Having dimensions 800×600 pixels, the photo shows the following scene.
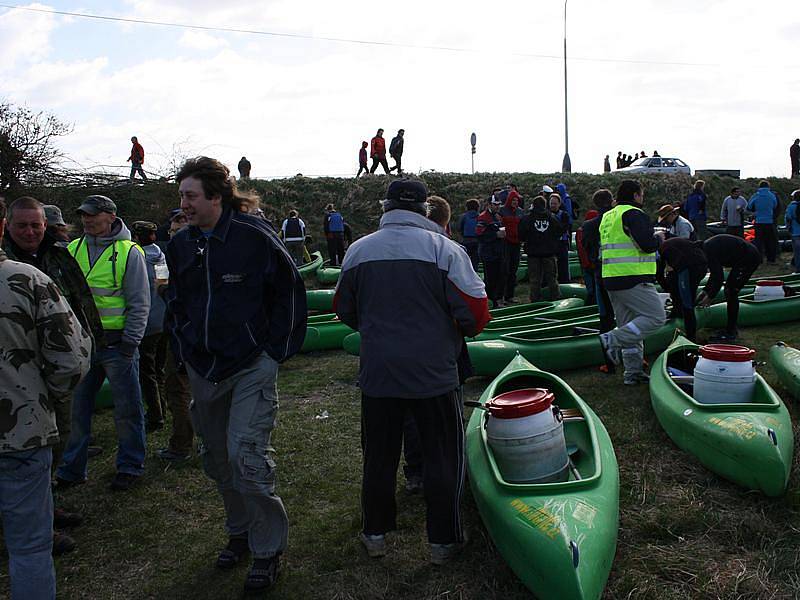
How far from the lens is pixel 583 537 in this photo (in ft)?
10.2

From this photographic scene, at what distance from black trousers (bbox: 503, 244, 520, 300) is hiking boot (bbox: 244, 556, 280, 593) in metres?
8.61

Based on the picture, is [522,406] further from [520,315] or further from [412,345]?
[520,315]

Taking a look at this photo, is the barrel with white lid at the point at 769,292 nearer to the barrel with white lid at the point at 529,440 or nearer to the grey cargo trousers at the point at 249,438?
the barrel with white lid at the point at 529,440

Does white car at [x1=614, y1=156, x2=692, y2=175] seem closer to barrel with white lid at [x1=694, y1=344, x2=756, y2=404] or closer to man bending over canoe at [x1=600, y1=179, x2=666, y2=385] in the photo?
man bending over canoe at [x1=600, y1=179, x2=666, y2=385]

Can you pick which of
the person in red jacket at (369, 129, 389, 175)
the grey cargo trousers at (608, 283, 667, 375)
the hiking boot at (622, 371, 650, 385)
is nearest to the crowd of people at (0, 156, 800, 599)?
the grey cargo trousers at (608, 283, 667, 375)

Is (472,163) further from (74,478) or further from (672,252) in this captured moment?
(74,478)

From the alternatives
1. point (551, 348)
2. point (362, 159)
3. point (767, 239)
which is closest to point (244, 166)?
point (362, 159)

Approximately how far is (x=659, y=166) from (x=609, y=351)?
74.5ft

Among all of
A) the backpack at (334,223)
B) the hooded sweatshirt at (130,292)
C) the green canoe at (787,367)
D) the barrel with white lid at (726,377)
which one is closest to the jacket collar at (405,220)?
the hooded sweatshirt at (130,292)

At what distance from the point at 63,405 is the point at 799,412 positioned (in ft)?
17.3

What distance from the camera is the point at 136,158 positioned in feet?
61.2

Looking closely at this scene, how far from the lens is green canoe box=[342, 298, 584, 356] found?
25.4 ft

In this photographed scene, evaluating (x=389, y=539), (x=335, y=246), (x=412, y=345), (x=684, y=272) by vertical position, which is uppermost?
(x=412, y=345)

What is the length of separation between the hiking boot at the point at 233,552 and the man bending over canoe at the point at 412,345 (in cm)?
64
